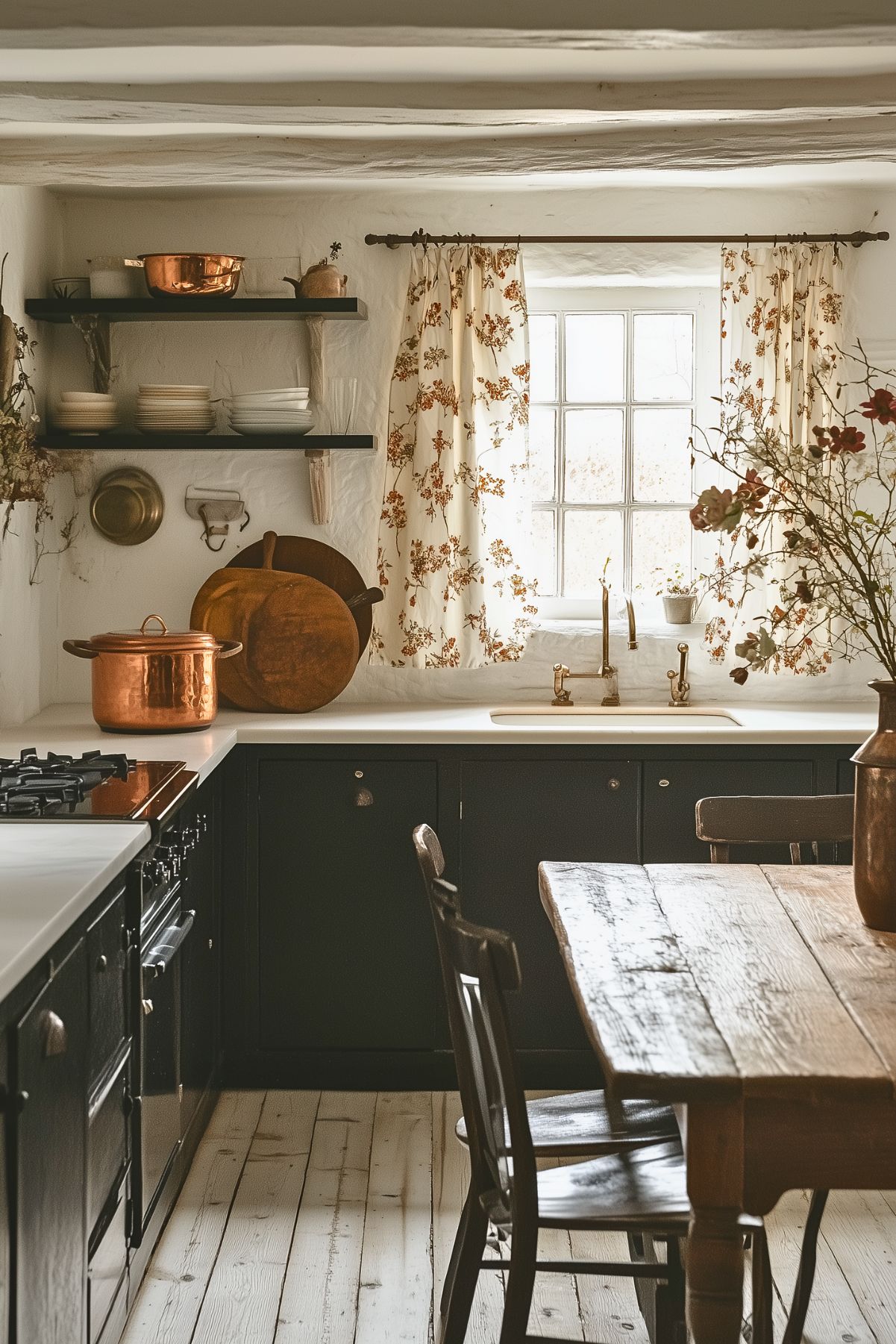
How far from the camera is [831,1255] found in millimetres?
2838

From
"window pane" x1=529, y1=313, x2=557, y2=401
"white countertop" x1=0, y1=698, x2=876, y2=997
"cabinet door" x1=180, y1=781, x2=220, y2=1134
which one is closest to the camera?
"cabinet door" x1=180, y1=781, x2=220, y2=1134

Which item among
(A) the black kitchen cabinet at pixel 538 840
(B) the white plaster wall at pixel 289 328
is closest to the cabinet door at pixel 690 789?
(A) the black kitchen cabinet at pixel 538 840

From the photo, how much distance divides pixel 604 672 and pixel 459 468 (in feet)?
2.56

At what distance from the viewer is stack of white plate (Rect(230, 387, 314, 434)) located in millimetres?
4082

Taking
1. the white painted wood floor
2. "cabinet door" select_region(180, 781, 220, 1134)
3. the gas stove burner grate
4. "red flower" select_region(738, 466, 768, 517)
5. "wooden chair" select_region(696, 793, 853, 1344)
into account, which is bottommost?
the white painted wood floor

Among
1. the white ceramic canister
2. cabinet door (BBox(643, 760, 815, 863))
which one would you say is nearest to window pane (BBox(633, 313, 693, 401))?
cabinet door (BBox(643, 760, 815, 863))

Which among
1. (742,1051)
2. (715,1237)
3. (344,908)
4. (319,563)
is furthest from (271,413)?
(715,1237)

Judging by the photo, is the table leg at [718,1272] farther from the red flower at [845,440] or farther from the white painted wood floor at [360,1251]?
the red flower at [845,440]

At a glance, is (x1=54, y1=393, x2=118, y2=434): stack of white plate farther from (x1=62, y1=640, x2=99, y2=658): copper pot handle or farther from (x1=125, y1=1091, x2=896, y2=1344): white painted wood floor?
(x1=125, y1=1091, x2=896, y2=1344): white painted wood floor

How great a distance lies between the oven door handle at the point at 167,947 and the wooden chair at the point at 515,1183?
0.72m

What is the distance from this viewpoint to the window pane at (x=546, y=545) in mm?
4555

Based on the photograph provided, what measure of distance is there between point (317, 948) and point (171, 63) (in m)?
2.21

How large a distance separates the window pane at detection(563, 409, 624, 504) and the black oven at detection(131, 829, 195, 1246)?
7.06 feet

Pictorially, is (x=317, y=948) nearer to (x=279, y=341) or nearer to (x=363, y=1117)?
(x=363, y=1117)
